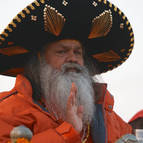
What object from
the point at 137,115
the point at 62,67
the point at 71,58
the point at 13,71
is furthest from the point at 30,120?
the point at 137,115

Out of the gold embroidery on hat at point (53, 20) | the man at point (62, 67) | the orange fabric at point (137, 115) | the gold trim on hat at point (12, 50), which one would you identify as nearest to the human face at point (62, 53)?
the man at point (62, 67)

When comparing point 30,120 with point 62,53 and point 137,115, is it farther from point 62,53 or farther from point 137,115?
point 137,115

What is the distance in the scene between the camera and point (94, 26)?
3.94m

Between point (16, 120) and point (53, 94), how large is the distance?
0.65 metres

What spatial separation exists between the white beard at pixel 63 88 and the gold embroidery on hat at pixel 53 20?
0.42 m

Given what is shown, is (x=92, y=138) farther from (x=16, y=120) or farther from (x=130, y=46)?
(x=130, y=46)

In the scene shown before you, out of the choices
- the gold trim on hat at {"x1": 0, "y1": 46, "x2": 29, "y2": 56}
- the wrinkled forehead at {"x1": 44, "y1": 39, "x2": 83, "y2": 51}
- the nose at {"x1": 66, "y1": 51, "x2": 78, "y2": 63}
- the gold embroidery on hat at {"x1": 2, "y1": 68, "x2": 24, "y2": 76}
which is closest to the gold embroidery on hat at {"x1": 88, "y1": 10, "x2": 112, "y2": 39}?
the wrinkled forehead at {"x1": 44, "y1": 39, "x2": 83, "y2": 51}

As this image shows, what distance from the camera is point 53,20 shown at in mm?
3684

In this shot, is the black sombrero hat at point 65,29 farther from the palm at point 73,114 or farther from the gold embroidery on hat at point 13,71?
the palm at point 73,114

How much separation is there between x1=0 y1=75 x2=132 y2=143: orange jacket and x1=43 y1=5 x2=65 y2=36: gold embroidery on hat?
63 cm

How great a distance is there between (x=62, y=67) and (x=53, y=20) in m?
0.54

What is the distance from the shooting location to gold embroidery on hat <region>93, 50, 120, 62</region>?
4454mm

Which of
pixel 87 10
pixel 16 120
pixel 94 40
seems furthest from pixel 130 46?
pixel 16 120

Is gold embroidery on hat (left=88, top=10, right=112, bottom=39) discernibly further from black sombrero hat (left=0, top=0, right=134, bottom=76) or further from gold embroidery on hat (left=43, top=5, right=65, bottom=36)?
gold embroidery on hat (left=43, top=5, right=65, bottom=36)
